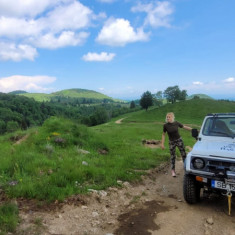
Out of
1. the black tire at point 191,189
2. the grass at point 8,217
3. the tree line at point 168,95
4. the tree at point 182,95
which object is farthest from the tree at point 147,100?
the grass at point 8,217

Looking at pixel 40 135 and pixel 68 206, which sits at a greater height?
pixel 40 135

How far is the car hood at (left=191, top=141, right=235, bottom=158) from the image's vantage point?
14.4 ft

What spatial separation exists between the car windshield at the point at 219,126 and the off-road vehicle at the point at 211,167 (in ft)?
0.16

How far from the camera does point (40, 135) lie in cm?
955

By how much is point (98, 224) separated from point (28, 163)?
3.07 m

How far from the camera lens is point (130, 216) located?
450 centimetres

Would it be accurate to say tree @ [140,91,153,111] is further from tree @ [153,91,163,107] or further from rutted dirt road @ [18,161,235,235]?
rutted dirt road @ [18,161,235,235]

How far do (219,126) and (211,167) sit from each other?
174 centimetres

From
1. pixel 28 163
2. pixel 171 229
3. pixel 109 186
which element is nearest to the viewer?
pixel 171 229

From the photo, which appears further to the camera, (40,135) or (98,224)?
(40,135)

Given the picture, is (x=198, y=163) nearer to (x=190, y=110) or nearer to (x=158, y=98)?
(x=190, y=110)

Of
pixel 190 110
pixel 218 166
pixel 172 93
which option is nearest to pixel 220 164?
pixel 218 166

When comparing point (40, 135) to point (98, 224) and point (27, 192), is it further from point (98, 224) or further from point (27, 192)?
point (98, 224)

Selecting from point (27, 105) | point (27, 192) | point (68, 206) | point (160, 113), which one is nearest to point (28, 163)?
point (27, 192)
